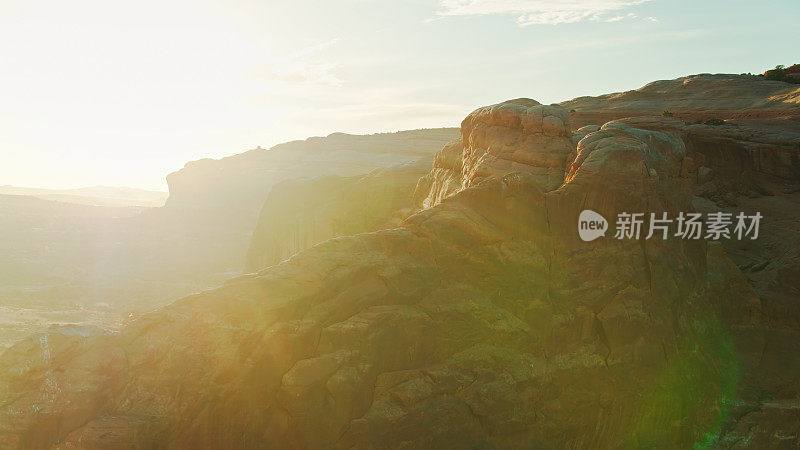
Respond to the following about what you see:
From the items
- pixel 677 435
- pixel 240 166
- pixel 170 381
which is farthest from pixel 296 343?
pixel 240 166

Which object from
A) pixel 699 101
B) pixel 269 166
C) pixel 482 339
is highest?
pixel 699 101

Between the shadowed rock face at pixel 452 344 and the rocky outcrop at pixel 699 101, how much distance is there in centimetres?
3110

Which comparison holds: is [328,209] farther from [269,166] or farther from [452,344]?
[269,166]

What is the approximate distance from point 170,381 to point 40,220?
4944 inches

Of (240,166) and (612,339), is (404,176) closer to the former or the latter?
(612,339)

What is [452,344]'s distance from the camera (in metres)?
18.6

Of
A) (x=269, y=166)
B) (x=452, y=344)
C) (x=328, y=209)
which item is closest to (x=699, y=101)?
(x=328, y=209)

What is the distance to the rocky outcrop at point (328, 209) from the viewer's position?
131 feet

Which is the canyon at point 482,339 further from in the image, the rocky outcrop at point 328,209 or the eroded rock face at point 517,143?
the rocky outcrop at point 328,209

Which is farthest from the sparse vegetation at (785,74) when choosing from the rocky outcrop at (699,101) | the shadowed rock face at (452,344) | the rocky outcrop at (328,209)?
the shadowed rock face at (452,344)

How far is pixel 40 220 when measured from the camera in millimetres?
124125

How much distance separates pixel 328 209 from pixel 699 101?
36604 millimetres

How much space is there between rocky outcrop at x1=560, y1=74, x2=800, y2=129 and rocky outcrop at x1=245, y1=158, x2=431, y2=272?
58.4ft

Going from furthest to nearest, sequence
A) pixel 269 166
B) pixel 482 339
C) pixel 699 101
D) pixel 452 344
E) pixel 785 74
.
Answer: pixel 269 166 < pixel 785 74 < pixel 699 101 < pixel 482 339 < pixel 452 344
